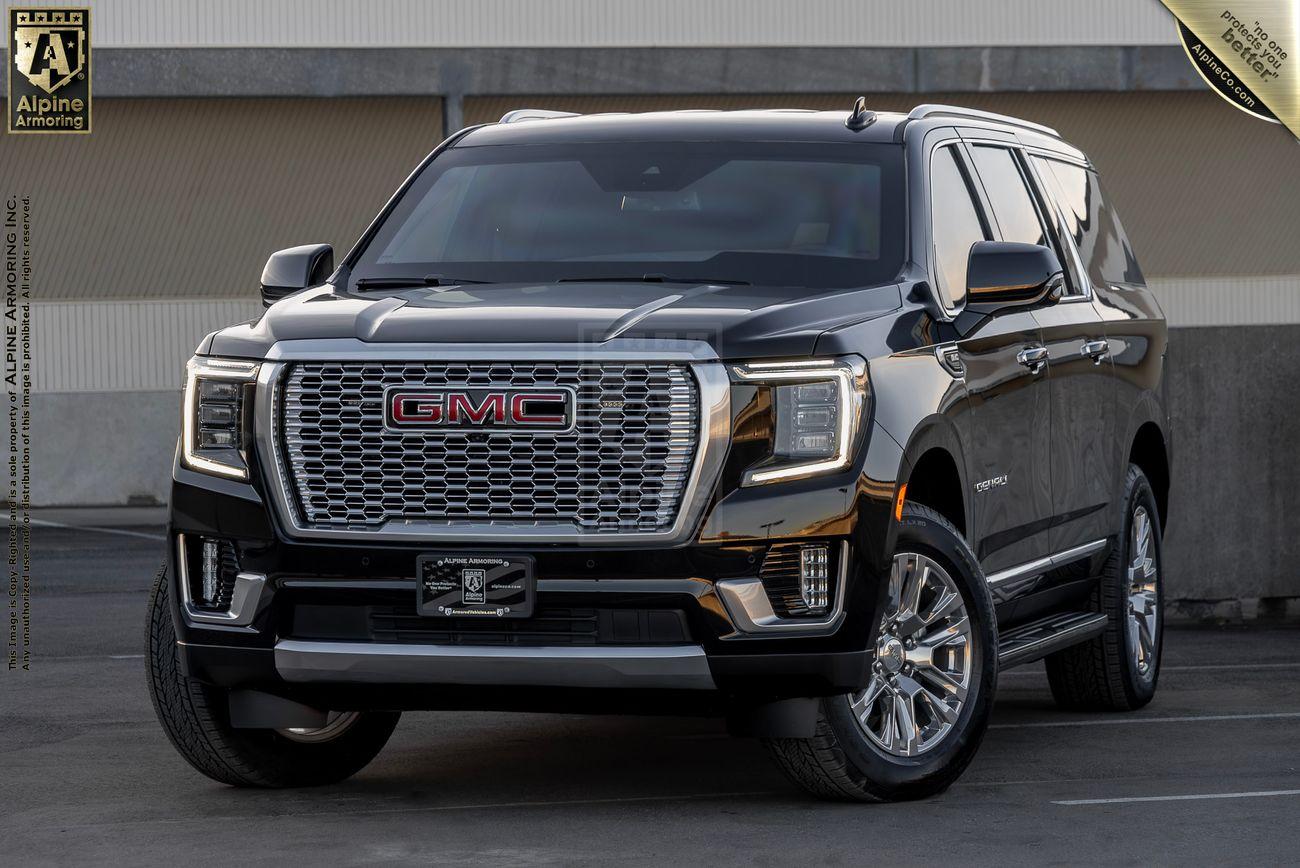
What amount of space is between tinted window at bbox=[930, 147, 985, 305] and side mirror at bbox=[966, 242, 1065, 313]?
0.09 meters

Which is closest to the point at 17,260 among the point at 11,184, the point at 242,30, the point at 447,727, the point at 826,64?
the point at 11,184

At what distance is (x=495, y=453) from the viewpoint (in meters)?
6.44

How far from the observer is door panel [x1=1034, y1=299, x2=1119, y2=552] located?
8.31m

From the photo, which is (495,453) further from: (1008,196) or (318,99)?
(318,99)

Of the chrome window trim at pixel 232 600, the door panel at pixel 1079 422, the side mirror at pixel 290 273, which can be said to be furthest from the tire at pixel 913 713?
the side mirror at pixel 290 273

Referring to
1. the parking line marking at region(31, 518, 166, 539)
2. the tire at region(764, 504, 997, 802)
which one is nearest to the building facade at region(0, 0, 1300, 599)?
the parking line marking at region(31, 518, 166, 539)

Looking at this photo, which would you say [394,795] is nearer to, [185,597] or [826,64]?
[185,597]

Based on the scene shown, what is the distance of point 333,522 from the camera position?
6.57m

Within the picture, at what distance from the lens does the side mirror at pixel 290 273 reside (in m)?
7.83

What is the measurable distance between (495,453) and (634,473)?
1.27 ft

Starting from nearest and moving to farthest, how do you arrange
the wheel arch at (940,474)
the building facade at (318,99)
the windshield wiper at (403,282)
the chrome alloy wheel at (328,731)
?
1. the wheel arch at (940,474)
2. the chrome alloy wheel at (328,731)
3. the windshield wiper at (403,282)
4. the building facade at (318,99)

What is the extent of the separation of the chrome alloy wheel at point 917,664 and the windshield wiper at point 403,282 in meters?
1.71

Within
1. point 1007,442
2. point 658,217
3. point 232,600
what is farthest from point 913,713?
point 232,600

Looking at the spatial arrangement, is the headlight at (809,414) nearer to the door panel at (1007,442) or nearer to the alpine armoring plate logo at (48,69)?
the door panel at (1007,442)
